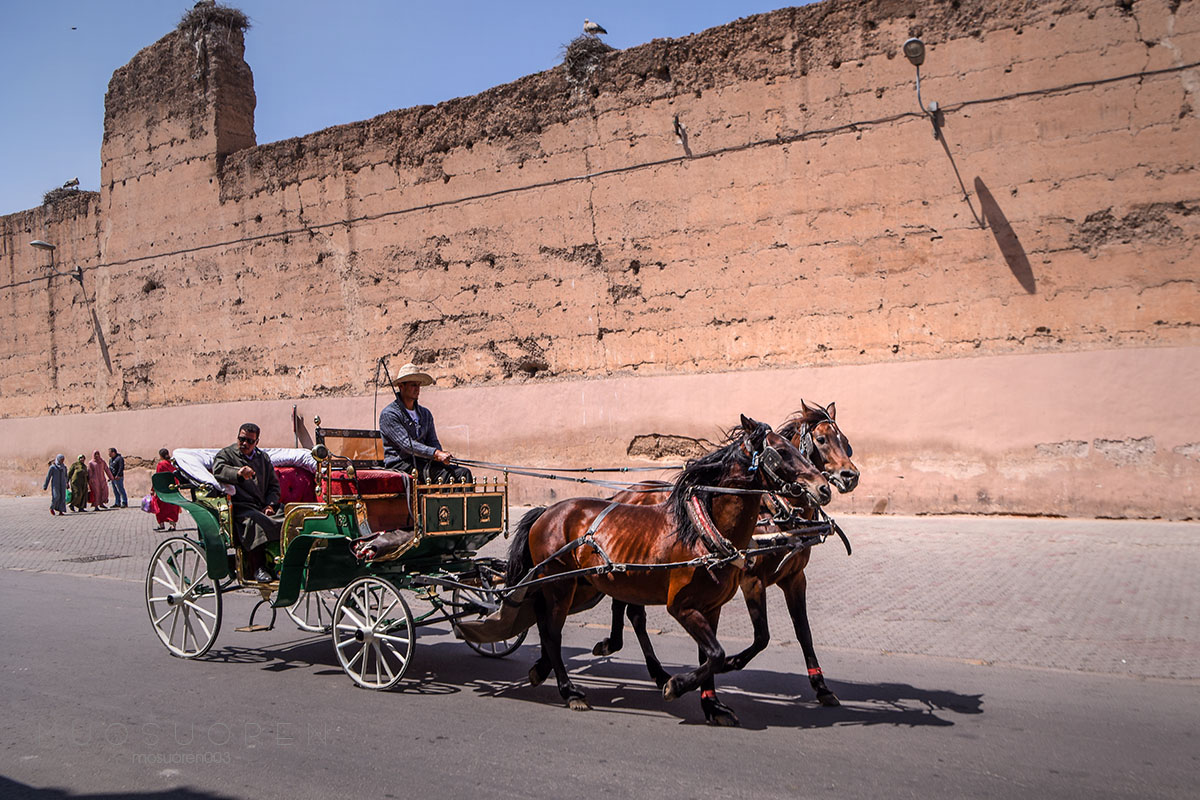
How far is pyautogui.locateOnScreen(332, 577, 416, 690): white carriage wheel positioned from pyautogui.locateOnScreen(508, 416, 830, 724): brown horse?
818mm

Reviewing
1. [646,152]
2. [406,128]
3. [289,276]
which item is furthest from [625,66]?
[289,276]

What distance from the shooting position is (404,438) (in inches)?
270

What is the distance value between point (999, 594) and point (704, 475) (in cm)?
398

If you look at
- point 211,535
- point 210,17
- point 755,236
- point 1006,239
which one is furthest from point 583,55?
point 211,535

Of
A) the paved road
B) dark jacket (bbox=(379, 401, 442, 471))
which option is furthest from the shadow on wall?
dark jacket (bbox=(379, 401, 442, 471))

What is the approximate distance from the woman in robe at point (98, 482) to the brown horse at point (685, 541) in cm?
1687

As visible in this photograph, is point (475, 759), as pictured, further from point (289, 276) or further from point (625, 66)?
point (289, 276)

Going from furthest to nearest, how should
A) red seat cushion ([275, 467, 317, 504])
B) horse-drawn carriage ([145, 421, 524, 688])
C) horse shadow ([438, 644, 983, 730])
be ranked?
red seat cushion ([275, 467, 317, 504]), horse-drawn carriage ([145, 421, 524, 688]), horse shadow ([438, 644, 983, 730])

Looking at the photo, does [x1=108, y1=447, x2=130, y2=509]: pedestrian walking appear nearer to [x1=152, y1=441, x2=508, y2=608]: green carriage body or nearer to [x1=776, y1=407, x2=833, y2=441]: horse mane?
[x1=152, y1=441, x2=508, y2=608]: green carriage body

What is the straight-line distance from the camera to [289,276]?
1862 centimetres

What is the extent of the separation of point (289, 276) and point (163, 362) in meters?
4.19

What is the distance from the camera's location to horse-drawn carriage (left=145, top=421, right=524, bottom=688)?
250 inches

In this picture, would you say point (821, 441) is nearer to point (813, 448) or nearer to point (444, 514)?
point (813, 448)

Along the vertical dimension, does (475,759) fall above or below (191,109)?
below
